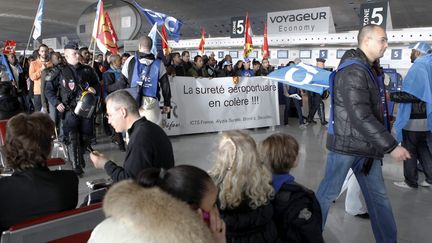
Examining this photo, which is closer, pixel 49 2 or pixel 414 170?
pixel 414 170

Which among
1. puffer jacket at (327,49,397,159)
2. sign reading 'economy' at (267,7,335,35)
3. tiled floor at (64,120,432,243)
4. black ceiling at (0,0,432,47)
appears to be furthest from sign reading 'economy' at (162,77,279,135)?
black ceiling at (0,0,432,47)

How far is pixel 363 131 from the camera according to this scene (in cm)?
276

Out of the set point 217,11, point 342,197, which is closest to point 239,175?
point 342,197

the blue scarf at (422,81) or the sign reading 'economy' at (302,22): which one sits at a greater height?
the sign reading 'economy' at (302,22)

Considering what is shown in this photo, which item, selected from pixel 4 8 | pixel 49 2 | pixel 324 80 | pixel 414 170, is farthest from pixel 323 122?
pixel 4 8

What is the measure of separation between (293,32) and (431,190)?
8844 millimetres

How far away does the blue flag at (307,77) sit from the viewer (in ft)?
13.4

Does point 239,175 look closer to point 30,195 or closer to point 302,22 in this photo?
point 30,195

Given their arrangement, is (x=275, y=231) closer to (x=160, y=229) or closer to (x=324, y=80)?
(x=160, y=229)

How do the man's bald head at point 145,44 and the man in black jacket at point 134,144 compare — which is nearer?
the man in black jacket at point 134,144

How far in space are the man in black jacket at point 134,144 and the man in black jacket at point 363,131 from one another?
4.24 feet

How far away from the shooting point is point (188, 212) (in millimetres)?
1104

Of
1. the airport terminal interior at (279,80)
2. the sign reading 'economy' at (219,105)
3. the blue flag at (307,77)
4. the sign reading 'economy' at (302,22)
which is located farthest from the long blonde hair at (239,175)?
the sign reading 'economy' at (302,22)

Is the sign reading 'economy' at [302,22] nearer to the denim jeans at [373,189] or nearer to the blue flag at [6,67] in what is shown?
the blue flag at [6,67]
